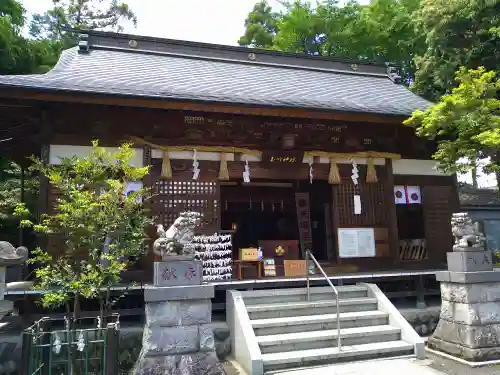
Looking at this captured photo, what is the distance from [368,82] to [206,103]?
847 cm

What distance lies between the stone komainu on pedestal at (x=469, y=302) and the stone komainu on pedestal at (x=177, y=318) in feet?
14.7

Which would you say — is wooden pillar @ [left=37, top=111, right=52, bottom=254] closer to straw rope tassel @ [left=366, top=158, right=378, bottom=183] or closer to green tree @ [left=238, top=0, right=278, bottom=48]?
straw rope tassel @ [left=366, top=158, right=378, bottom=183]

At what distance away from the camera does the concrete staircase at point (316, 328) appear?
6.30 meters

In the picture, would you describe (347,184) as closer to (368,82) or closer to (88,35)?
(368,82)

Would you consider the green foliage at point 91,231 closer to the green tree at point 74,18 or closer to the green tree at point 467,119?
the green tree at point 467,119

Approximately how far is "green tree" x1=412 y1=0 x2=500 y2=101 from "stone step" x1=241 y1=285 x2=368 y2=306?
820 cm

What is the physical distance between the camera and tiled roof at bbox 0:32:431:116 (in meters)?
8.02

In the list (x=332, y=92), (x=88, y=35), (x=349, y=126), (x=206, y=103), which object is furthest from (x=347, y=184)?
(x=88, y=35)

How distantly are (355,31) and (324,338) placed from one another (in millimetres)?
20041

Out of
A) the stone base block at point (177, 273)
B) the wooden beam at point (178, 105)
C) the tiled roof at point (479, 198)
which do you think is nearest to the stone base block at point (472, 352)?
the stone base block at point (177, 273)

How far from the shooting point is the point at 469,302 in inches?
277

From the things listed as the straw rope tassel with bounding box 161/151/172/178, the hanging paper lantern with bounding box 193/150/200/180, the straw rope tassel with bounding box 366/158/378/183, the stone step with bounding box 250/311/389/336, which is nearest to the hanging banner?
the straw rope tassel with bounding box 366/158/378/183

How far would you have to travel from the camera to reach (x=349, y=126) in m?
10.1

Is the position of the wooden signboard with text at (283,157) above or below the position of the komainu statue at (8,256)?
above
